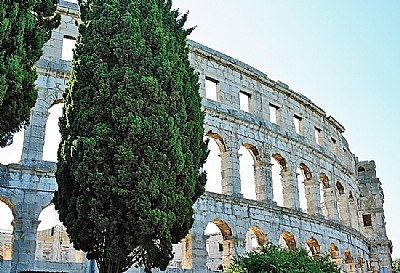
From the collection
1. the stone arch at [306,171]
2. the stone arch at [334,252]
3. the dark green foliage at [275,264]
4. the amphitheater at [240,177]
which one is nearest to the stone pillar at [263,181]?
the amphitheater at [240,177]

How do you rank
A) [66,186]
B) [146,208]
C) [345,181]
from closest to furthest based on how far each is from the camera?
[146,208] < [66,186] < [345,181]

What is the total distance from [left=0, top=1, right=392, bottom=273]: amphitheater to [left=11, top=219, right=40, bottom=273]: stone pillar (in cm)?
3

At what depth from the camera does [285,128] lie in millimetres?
20250

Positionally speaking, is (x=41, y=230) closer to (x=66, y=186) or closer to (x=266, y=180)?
(x=266, y=180)

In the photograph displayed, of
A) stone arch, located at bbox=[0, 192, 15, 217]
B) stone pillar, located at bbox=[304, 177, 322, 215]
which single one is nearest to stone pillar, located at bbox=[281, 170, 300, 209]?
stone pillar, located at bbox=[304, 177, 322, 215]

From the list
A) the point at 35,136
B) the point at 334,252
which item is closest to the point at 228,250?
the point at 334,252

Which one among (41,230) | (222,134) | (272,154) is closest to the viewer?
(222,134)

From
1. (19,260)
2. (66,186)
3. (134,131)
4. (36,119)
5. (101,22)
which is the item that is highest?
(101,22)

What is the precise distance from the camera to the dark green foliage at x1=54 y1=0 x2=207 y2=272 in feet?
30.9

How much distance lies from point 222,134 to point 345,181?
931cm

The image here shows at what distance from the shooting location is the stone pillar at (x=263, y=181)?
17.9 metres

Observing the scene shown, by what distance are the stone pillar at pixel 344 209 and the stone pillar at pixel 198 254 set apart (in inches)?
390

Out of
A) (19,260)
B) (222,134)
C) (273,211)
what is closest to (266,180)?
(273,211)

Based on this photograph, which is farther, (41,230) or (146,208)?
(41,230)
